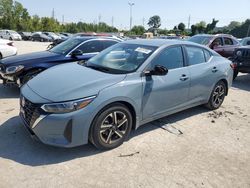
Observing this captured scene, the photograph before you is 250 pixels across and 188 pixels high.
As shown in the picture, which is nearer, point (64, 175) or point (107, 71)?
point (64, 175)

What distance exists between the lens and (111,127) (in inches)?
149

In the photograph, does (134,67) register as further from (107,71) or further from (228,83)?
(228,83)

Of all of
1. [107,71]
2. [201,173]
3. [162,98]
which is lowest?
[201,173]

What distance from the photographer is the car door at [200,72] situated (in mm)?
4953

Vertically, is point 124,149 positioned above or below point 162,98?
below

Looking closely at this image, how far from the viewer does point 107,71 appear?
4.12m

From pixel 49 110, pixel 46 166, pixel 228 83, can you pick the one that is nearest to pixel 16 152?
pixel 46 166

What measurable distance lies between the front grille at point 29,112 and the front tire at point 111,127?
0.77m

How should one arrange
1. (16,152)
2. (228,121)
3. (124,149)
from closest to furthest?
(16,152) → (124,149) → (228,121)

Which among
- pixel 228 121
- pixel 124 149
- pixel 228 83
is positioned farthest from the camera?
pixel 228 83

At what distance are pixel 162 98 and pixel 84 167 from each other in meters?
1.76

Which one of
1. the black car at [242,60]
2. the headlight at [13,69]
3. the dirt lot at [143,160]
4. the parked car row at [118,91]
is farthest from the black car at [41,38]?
the parked car row at [118,91]

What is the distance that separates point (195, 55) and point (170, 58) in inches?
33.5

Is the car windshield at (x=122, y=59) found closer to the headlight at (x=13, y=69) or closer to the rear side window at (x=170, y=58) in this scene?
the rear side window at (x=170, y=58)
